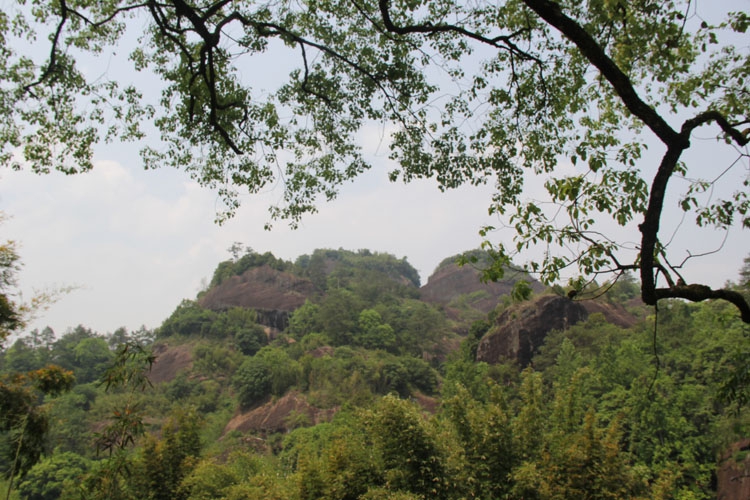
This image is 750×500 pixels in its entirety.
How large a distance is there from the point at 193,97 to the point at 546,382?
83.5 ft

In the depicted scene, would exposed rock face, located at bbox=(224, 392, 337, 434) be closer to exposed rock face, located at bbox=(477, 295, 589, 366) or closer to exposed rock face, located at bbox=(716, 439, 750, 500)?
exposed rock face, located at bbox=(477, 295, 589, 366)

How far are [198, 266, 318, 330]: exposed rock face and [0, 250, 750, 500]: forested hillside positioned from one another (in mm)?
186

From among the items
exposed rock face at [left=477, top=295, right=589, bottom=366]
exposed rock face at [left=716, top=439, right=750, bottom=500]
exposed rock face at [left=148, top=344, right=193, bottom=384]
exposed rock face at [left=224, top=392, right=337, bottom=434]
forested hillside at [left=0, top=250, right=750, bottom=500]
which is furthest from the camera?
exposed rock face at [left=148, top=344, right=193, bottom=384]

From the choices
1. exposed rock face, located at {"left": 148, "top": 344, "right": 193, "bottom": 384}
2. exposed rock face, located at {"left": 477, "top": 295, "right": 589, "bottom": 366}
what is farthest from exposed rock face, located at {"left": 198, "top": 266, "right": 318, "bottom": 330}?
exposed rock face, located at {"left": 477, "top": 295, "right": 589, "bottom": 366}

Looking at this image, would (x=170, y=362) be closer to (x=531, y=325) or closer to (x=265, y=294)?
(x=265, y=294)

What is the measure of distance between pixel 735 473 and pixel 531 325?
16730 millimetres

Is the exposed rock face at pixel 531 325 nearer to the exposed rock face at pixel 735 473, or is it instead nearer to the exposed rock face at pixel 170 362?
the exposed rock face at pixel 735 473

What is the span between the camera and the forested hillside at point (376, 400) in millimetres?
8344

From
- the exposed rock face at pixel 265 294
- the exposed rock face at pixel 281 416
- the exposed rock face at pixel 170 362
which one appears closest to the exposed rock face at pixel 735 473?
the exposed rock face at pixel 281 416

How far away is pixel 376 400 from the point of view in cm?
1870

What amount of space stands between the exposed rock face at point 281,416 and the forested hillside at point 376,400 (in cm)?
14

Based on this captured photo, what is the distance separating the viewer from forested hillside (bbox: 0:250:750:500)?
8.34 meters

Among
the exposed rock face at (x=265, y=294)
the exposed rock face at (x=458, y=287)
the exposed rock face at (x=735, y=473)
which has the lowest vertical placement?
the exposed rock face at (x=735, y=473)

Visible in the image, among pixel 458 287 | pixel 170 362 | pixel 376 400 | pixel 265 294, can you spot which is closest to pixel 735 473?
pixel 376 400
